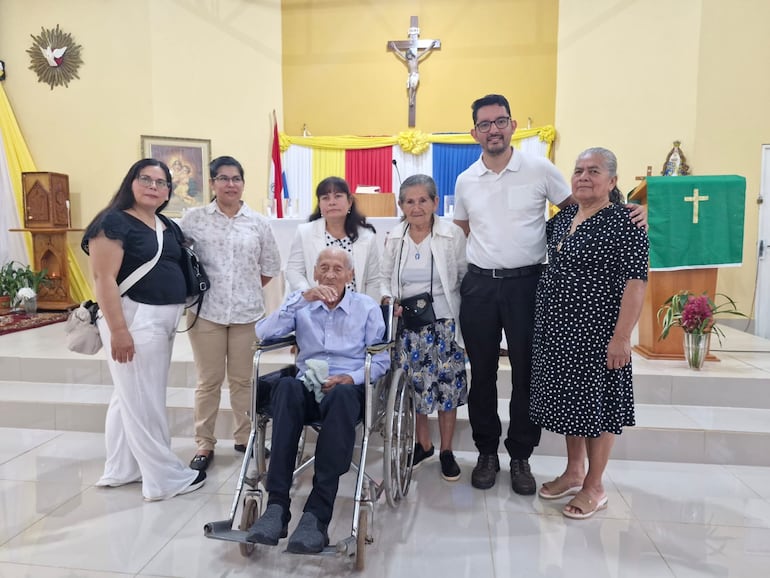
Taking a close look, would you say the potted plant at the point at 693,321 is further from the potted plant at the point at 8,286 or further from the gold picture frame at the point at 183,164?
the potted plant at the point at 8,286

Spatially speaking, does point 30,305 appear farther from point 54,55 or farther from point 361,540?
point 361,540

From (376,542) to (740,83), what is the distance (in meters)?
5.69

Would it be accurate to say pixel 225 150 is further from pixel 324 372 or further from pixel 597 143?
pixel 324 372

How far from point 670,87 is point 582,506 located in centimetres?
514

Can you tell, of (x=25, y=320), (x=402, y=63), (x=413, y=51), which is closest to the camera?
(x=25, y=320)

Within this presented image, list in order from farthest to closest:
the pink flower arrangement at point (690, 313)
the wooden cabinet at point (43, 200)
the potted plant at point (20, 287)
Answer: the wooden cabinet at point (43, 200), the potted plant at point (20, 287), the pink flower arrangement at point (690, 313)

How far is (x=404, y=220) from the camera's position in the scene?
2.42 m

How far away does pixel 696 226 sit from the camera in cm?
337

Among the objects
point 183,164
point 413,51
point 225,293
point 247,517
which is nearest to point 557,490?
point 247,517

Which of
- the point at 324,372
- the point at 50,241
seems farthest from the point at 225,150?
the point at 324,372

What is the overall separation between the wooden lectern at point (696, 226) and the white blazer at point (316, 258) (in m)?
1.99

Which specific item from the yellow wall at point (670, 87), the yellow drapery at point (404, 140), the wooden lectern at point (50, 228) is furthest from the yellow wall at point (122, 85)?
the yellow wall at point (670, 87)

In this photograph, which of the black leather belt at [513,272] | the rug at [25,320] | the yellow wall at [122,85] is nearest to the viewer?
the black leather belt at [513,272]

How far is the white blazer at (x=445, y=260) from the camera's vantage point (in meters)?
2.32
